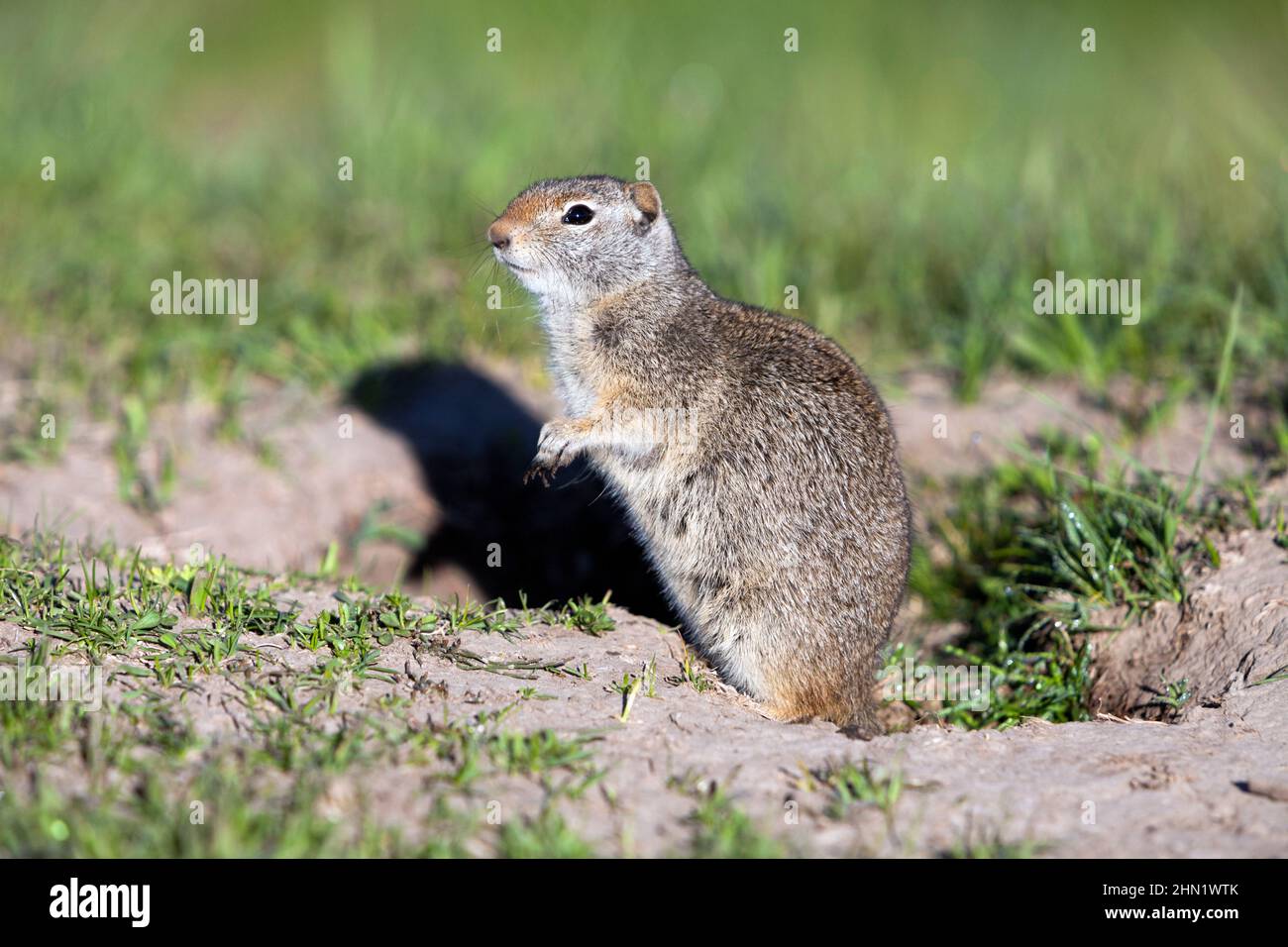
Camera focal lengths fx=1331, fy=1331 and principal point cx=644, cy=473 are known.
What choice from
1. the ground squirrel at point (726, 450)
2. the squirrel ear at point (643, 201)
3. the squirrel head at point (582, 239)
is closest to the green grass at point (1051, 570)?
the ground squirrel at point (726, 450)

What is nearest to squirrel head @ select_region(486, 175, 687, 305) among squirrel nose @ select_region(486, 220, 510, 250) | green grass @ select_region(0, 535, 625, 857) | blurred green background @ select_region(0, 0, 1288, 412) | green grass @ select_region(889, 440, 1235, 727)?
squirrel nose @ select_region(486, 220, 510, 250)

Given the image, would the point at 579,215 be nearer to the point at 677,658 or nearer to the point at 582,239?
the point at 582,239

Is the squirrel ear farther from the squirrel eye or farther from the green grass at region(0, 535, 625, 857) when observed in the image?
the green grass at region(0, 535, 625, 857)

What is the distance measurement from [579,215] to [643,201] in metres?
0.25

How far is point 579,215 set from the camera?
15.1ft

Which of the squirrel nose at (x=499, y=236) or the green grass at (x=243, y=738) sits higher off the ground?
the squirrel nose at (x=499, y=236)

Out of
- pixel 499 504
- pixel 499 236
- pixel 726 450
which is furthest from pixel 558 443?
pixel 499 504

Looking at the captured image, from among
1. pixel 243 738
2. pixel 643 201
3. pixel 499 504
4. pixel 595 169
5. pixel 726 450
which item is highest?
pixel 595 169

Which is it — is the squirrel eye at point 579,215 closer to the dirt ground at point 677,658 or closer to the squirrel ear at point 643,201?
the squirrel ear at point 643,201

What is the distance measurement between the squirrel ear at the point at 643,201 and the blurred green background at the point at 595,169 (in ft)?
2.05

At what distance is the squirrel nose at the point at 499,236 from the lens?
447 centimetres

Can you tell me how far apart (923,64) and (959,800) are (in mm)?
7937

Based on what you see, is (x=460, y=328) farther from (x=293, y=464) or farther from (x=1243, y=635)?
(x=1243, y=635)

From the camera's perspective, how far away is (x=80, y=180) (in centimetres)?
743
